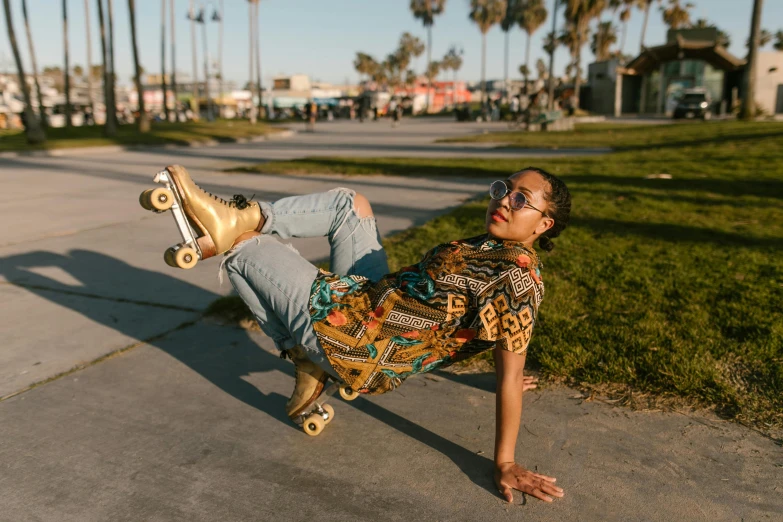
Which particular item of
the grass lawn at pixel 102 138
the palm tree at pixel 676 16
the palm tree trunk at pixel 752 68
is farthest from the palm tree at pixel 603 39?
the grass lawn at pixel 102 138

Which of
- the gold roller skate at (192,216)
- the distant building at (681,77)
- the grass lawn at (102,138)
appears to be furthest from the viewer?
the distant building at (681,77)

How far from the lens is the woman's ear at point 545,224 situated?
7.95 feet

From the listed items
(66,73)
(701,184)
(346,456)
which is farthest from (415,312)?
(66,73)

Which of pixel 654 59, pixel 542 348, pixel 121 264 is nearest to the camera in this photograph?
pixel 542 348

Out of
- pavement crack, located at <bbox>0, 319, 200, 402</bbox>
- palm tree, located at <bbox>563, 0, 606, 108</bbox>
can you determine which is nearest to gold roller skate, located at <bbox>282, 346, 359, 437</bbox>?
pavement crack, located at <bbox>0, 319, 200, 402</bbox>

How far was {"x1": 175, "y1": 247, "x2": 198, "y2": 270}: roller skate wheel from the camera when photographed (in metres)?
2.37

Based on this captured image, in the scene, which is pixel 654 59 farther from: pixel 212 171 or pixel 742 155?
pixel 212 171

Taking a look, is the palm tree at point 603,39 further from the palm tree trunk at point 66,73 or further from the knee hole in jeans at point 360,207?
the knee hole in jeans at point 360,207

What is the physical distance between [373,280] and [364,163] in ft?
33.8

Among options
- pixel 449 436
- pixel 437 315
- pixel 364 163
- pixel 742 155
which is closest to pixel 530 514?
pixel 449 436

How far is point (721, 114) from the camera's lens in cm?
3859

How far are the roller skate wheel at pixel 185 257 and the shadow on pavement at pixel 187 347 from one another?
870 mm

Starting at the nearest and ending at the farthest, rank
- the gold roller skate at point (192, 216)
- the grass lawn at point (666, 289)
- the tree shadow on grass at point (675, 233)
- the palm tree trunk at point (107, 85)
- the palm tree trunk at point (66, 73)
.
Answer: the gold roller skate at point (192, 216) → the grass lawn at point (666, 289) → the tree shadow on grass at point (675, 233) → the palm tree trunk at point (107, 85) → the palm tree trunk at point (66, 73)

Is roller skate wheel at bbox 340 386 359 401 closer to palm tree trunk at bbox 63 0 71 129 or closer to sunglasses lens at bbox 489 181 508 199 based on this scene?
sunglasses lens at bbox 489 181 508 199
